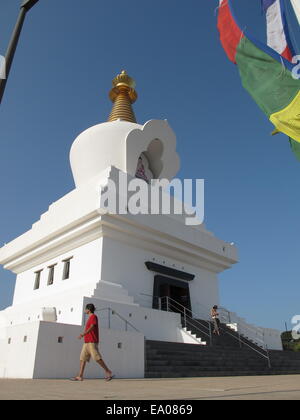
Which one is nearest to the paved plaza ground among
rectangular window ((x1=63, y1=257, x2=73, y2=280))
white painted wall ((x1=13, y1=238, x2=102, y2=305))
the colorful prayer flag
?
the colorful prayer flag

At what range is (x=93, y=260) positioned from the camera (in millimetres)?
14703

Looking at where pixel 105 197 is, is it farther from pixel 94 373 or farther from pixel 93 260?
pixel 94 373

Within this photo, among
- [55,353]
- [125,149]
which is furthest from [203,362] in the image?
[125,149]

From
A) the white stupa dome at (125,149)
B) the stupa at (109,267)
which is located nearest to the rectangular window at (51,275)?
the stupa at (109,267)

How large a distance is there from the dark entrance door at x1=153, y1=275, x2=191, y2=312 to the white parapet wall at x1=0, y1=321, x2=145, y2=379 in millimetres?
5573

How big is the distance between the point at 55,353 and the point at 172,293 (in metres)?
8.97

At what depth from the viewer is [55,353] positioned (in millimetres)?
8641

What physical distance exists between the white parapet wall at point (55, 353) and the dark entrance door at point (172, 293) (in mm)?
5573

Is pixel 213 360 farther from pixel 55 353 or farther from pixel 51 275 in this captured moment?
pixel 51 275

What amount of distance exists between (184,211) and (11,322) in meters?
9.71

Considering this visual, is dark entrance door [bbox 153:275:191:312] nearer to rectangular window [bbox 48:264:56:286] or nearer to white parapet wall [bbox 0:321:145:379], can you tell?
rectangular window [bbox 48:264:56:286]

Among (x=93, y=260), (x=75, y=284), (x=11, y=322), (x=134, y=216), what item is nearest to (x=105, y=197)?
(x=134, y=216)

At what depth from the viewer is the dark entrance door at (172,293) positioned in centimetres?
1593

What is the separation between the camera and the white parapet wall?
27.7ft
